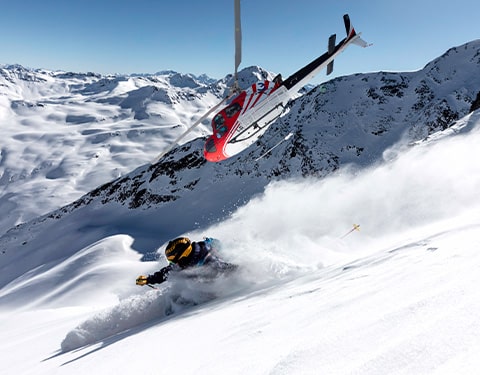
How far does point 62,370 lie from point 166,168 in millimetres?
41388

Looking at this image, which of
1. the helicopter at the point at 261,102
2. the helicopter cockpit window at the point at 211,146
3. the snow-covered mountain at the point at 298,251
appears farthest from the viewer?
the helicopter cockpit window at the point at 211,146

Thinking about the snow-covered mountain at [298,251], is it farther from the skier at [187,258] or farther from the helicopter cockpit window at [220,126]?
the helicopter cockpit window at [220,126]

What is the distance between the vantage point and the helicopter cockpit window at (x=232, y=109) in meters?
12.9

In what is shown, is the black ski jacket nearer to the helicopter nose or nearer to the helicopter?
the helicopter

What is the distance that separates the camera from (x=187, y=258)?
718cm

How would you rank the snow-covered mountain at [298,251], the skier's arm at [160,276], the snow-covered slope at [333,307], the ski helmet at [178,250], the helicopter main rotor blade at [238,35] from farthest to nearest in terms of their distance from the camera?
the helicopter main rotor blade at [238,35] < the skier's arm at [160,276] < the ski helmet at [178,250] < the snow-covered mountain at [298,251] < the snow-covered slope at [333,307]

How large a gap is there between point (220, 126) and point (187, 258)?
744cm

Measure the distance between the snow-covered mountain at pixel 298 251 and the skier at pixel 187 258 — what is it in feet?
1.19

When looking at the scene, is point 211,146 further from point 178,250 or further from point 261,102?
point 178,250

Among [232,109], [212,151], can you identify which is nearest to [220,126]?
[232,109]

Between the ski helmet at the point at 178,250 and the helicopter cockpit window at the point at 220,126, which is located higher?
the helicopter cockpit window at the point at 220,126

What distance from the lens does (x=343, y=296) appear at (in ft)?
10.7

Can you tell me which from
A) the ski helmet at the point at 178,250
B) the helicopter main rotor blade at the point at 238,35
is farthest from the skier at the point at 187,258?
the helicopter main rotor blade at the point at 238,35

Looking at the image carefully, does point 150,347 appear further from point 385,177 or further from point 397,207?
point 385,177
